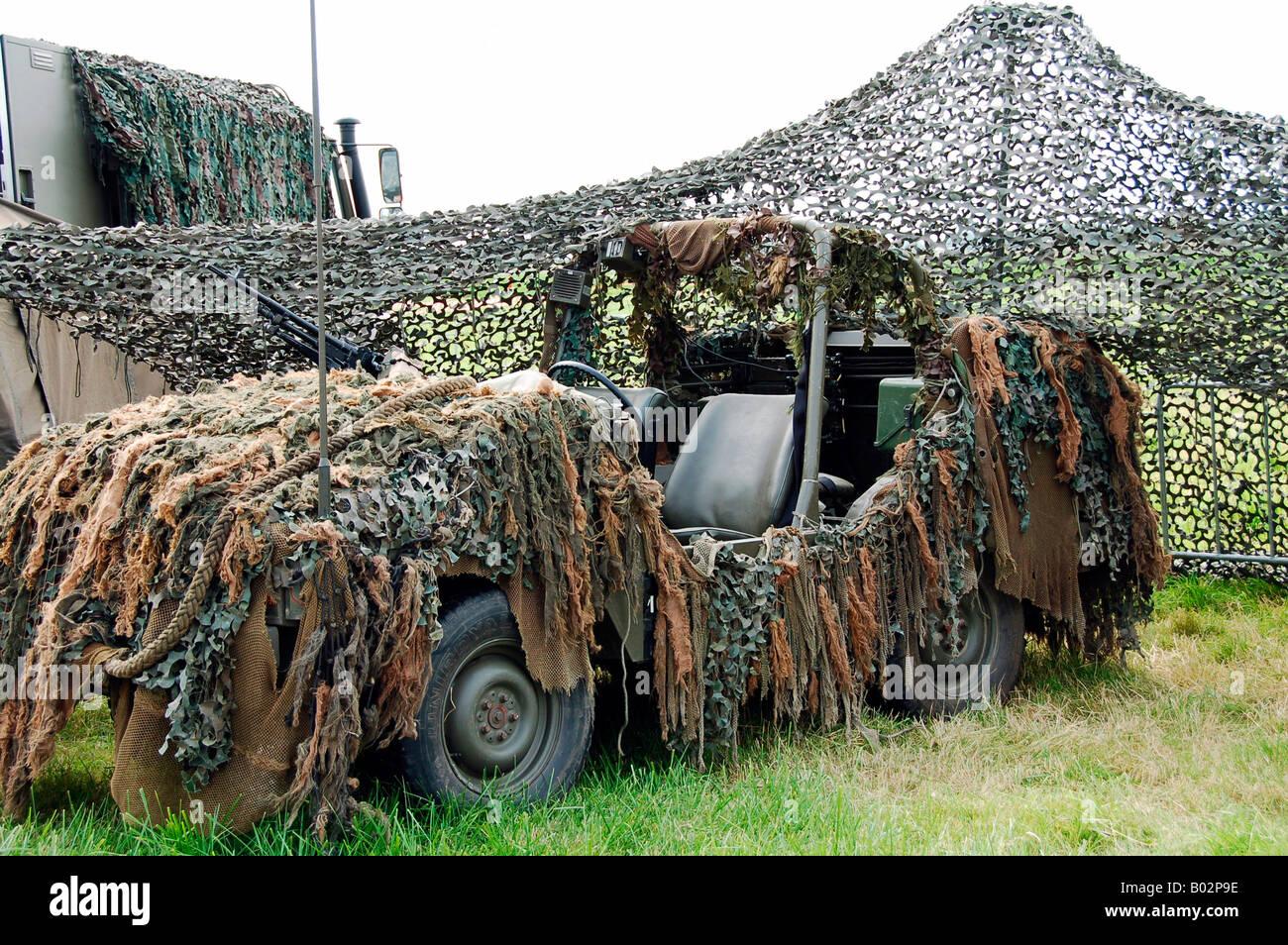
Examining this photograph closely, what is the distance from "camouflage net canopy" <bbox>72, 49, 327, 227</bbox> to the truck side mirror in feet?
13.0

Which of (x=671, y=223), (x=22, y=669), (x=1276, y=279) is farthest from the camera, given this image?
(x=1276, y=279)

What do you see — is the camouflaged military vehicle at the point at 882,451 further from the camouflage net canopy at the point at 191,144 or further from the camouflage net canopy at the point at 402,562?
the camouflage net canopy at the point at 191,144

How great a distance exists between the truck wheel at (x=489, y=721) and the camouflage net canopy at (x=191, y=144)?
21.9 feet

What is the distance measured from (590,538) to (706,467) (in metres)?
1.39

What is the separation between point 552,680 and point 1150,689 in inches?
125

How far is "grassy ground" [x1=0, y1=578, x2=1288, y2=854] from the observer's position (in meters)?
3.45

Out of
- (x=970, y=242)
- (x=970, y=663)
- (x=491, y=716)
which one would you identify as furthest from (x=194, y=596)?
(x=970, y=242)

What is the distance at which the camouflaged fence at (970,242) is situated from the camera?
6.13 metres

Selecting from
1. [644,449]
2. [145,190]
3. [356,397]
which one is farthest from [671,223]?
[145,190]

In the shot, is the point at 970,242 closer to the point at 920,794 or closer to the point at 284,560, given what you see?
the point at 920,794

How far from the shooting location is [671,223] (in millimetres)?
5410

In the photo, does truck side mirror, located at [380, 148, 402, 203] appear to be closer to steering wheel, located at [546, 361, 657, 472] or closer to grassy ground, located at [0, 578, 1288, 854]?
steering wheel, located at [546, 361, 657, 472]

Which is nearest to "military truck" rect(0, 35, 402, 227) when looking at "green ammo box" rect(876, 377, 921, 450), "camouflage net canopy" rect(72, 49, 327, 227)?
"camouflage net canopy" rect(72, 49, 327, 227)

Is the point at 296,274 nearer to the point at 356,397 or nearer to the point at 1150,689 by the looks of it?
the point at 356,397
